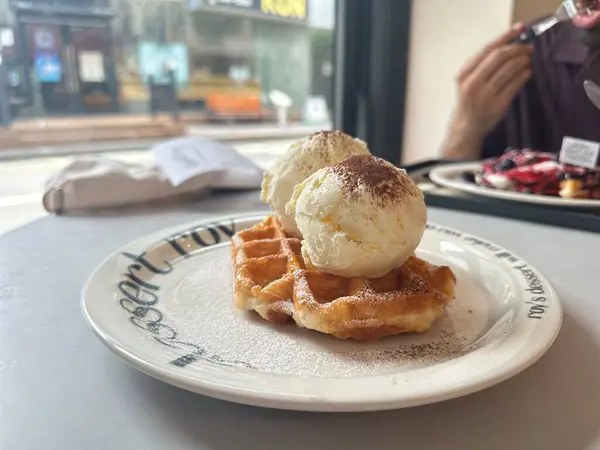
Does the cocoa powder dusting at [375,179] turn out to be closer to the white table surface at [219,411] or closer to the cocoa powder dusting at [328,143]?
the cocoa powder dusting at [328,143]

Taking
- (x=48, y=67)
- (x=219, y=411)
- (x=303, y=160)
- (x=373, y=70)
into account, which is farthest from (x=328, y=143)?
(x=373, y=70)

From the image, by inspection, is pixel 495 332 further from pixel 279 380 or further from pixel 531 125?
pixel 531 125

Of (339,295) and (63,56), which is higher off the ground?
(63,56)

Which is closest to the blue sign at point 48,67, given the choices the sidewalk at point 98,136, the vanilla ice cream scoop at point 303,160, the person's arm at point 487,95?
the sidewalk at point 98,136

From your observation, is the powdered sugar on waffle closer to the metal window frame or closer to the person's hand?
the person's hand

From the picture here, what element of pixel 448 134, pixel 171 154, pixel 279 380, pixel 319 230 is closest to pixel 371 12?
pixel 448 134

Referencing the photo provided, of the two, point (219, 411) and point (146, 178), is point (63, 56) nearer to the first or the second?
point (146, 178)
